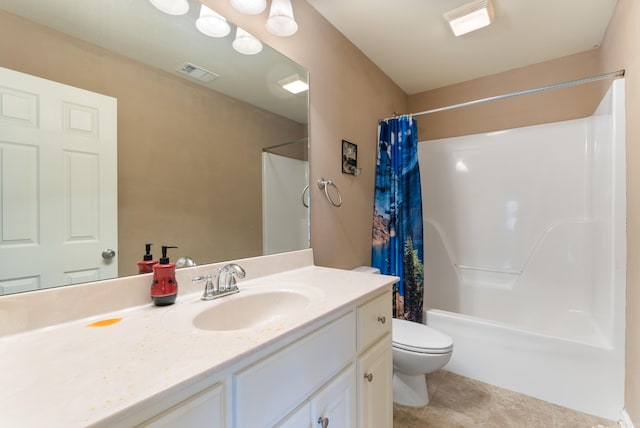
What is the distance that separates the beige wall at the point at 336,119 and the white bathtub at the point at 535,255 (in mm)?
768

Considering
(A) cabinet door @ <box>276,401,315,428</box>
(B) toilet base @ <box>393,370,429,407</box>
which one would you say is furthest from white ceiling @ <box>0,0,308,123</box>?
(B) toilet base @ <box>393,370,429,407</box>

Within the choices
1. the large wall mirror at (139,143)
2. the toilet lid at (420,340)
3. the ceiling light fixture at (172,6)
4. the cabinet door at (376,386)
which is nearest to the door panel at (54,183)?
the large wall mirror at (139,143)

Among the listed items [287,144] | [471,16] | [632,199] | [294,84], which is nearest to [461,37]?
[471,16]

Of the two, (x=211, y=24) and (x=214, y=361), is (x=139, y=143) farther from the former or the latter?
(x=214, y=361)

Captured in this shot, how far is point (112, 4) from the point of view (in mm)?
957

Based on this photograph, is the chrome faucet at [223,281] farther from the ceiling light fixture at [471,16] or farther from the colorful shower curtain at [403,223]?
the ceiling light fixture at [471,16]

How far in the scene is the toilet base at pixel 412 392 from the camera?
1.66m

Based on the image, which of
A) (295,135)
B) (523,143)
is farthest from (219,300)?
(523,143)

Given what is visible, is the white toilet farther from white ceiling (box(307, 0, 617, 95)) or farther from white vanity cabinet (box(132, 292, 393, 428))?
white ceiling (box(307, 0, 617, 95))

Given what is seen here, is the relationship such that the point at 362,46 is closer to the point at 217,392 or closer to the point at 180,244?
the point at 180,244

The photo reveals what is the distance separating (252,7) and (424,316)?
2232 mm

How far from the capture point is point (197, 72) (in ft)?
3.87

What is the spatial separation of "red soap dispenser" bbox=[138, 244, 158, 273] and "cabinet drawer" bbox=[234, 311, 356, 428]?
0.57 meters

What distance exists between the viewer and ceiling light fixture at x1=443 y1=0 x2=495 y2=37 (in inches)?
66.8
